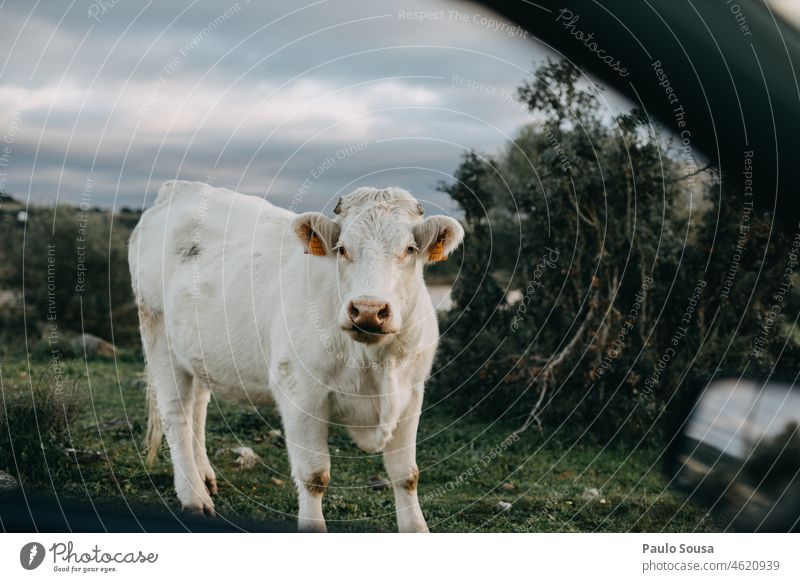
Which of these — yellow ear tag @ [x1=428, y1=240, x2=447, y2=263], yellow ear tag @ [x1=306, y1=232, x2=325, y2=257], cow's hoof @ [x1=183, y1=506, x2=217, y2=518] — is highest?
yellow ear tag @ [x1=428, y1=240, x2=447, y2=263]

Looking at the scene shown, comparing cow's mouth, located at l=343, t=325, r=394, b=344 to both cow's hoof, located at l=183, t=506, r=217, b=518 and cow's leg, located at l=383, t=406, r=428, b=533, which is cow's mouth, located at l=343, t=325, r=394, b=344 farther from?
cow's hoof, located at l=183, t=506, r=217, b=518

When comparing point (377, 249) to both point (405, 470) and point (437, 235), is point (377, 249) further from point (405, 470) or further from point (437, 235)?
point (405, 470)

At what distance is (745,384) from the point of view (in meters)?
7.25

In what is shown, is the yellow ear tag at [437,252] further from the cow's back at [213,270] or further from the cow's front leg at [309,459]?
the cow's front leg at [309,459]

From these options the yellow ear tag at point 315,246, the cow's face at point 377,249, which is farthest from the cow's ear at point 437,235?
the yellow ear tag at point 315,246

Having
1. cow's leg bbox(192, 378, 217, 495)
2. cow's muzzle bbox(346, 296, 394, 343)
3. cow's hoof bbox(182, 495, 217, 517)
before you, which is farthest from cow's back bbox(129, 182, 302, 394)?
cow's muzzle bbox(346, 296, 394, 343)

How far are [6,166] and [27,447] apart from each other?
7.11ft

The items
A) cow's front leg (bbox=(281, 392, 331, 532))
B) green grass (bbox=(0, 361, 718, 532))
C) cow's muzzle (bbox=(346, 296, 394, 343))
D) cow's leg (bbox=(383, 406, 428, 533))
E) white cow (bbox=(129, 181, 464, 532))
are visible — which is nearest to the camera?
cow's muzzle (bbox=(346, 296, 394, 343))

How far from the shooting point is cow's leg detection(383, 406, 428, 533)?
6.19 metres

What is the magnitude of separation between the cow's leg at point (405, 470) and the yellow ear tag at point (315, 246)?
1.27 meters

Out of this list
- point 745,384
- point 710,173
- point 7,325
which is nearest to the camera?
point 745,384

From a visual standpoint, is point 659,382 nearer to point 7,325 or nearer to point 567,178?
point 567,178

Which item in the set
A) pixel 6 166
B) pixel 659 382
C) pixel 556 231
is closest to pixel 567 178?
pixel 556 231

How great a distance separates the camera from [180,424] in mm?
7309
